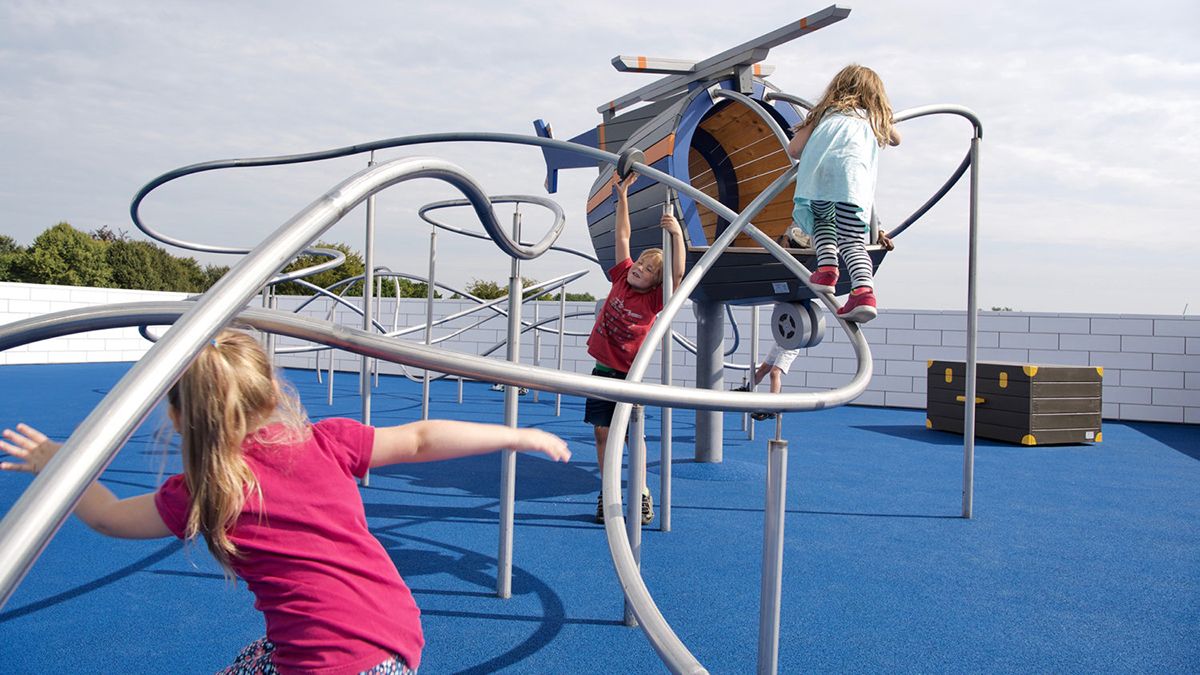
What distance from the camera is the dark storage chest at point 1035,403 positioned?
7.20 metres

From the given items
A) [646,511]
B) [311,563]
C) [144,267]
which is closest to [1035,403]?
[646,511]

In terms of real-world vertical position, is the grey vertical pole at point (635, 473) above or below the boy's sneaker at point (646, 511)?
above

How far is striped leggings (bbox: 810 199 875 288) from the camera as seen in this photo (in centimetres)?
258

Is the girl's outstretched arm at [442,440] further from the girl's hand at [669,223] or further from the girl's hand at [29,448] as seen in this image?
the girl's hand at [669,223]

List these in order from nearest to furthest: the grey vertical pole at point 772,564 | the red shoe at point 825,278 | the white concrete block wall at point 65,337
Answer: the grey vertical pole at point 772,564 → the red shoe at point 825,278 → the white concrete block wall at point 65,337

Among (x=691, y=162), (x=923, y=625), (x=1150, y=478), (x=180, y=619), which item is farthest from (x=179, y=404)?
(x=1150, y=478)

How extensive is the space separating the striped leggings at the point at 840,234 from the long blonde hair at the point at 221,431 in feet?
6.06

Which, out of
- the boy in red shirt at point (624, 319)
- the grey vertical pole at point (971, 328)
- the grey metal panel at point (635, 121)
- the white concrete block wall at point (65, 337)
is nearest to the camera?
the boy in red shirt at point (624, 319)

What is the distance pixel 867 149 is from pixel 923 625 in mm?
1627

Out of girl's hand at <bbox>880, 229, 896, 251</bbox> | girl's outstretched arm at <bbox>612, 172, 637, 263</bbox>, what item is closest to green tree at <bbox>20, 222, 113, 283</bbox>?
girl's outstretched arm at <bbox>612, 172, 637, 263</bbox>

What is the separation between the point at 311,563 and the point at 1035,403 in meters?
7.35

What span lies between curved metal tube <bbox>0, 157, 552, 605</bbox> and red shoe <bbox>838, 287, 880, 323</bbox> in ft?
5.31

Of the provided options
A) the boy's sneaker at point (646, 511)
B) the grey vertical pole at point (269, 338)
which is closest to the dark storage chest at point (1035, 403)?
the boy's sneaker at point (646, 511)

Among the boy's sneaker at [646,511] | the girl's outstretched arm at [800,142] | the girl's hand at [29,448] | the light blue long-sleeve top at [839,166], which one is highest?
the girl's outstretched arm at [800,142]
